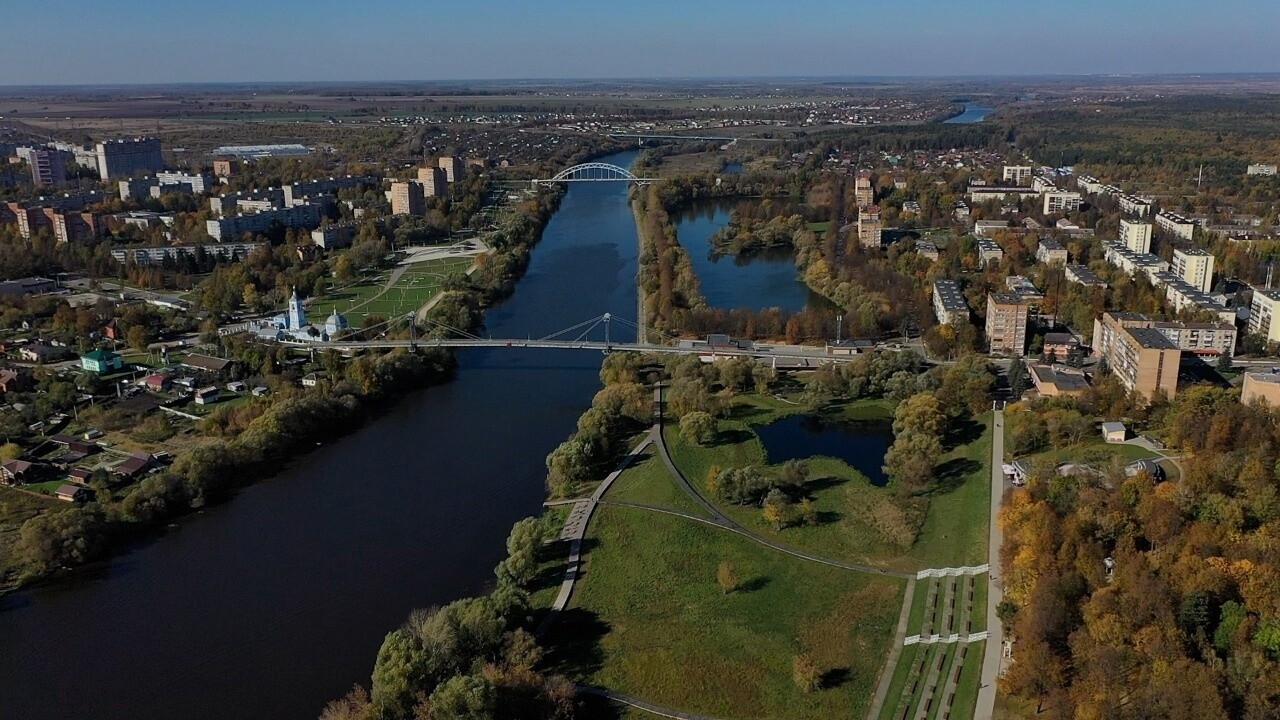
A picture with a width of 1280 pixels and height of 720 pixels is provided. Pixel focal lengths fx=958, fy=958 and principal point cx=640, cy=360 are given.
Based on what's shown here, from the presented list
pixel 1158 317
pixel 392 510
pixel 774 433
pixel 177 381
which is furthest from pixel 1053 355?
pixel 177 381

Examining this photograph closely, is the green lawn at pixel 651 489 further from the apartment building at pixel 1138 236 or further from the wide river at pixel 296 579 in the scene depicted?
the apartment building at pixel 1138 236

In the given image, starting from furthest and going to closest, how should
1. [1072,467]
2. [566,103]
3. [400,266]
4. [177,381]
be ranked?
[566,103] < [400,266] < [177,381] < [1072,467]

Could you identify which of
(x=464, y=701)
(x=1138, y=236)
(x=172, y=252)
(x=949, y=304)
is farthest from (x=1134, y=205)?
(x=464, y=701)

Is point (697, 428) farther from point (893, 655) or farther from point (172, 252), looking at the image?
point (172, 252)

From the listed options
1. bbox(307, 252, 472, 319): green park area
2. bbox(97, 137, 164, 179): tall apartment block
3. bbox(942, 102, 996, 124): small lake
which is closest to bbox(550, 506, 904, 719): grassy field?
bbox(307, 252, 472, 319): green park area

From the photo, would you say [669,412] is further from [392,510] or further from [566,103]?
[566,103]

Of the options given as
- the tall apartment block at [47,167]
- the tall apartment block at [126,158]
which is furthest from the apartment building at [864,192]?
the tall apartment block at [47,167]
